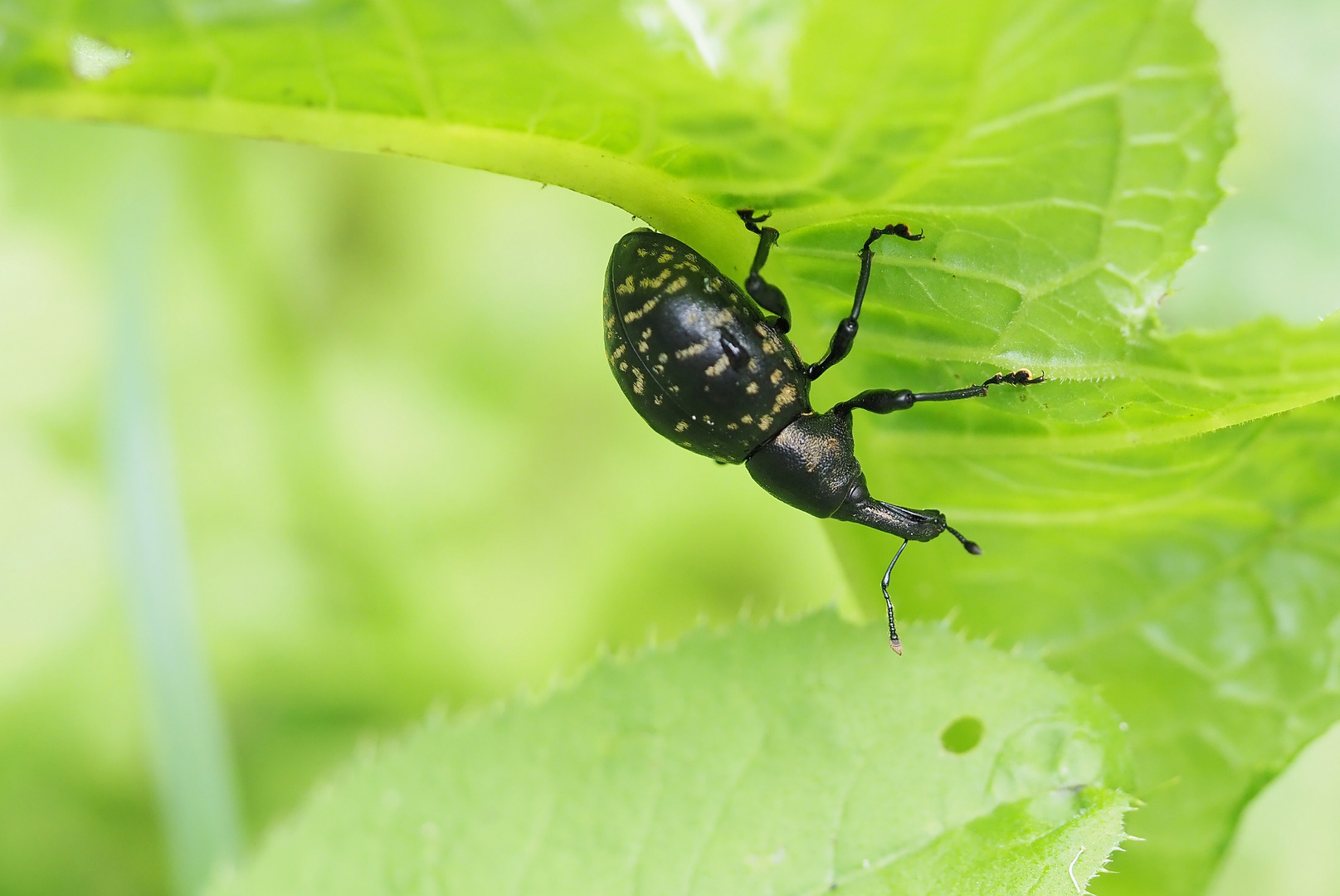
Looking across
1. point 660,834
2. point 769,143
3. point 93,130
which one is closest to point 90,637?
point 93,130

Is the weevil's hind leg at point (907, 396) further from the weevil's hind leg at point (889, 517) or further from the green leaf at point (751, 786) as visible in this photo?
the green leaf at point (751, 786)

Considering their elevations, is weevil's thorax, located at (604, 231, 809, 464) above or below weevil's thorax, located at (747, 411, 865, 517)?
above

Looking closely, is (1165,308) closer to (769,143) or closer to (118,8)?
(769,143)

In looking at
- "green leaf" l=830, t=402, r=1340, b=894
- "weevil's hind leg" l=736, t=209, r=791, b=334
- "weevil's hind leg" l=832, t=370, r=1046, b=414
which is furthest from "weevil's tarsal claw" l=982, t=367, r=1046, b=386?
"weevil's hind leg" l=736, t=209, r=791, b=334

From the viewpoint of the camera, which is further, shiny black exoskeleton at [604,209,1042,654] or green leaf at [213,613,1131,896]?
shiny black exoskeleton at [604,209,1042,654]

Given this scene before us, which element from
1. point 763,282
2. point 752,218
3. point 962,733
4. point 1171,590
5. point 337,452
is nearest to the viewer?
point 752,218

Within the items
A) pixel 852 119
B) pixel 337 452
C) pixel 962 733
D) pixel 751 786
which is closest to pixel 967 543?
pixel 962 733

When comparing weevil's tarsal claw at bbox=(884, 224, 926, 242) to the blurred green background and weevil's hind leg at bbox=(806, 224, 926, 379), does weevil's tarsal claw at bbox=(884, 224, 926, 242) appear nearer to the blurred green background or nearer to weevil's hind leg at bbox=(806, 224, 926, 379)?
weevil's hind leg at bbox=(806, 224, 926, 379)

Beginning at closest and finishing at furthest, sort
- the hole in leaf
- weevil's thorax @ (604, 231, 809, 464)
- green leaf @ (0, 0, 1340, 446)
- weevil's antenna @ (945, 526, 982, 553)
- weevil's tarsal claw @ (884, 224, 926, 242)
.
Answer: green leaf @ (0, 0, 1340, 446)
weevil's tarsal claw @ (884, 224, 926, 242)
the hole in leaf
weevil's thorax @ (604, 231, 809, 464)
weevil's antenna @ (945, 526, 982, 553)

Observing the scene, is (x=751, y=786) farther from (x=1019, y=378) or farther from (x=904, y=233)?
(x=904, y=233)
